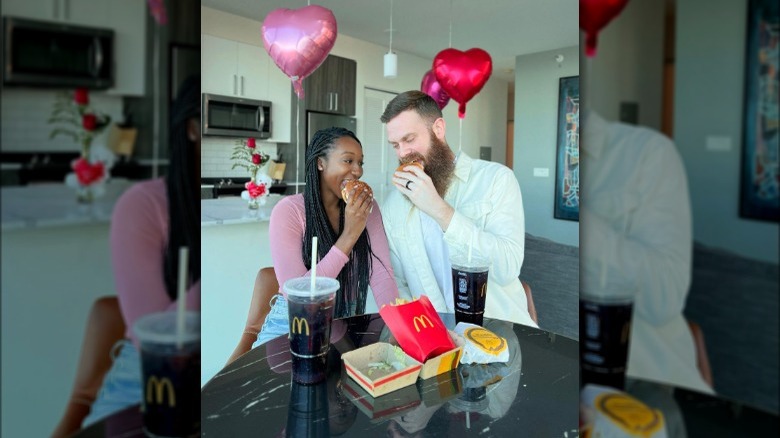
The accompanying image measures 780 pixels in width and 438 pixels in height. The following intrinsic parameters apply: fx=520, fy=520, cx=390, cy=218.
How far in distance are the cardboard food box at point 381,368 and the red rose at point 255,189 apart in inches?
43.3

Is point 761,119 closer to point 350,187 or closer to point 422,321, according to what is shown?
point 422,321

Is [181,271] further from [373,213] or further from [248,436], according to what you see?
[373,213]

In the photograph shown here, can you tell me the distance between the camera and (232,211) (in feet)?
6.47

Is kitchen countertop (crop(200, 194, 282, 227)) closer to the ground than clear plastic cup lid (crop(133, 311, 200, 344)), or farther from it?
closer to the ground

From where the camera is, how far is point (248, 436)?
784mm

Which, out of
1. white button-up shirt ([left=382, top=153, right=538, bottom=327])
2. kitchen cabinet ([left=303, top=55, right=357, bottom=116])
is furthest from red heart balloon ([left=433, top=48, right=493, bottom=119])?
kitchen cabinet ([left=303, top=55, right=357, bottom=116])

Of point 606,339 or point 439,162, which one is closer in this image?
point 606,339

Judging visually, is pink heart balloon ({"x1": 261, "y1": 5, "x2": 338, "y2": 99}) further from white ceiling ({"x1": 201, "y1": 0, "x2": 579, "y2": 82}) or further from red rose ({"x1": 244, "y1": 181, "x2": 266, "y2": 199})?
red rose ({"x1": 244, "y1": 181, "x2": 266, "y2": 199})

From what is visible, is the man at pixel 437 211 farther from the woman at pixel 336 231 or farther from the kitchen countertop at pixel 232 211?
the kitchen countertop at pixel 232 211

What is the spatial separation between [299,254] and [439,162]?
0.68 m

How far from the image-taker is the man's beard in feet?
7.01

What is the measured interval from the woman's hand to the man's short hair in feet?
1.19

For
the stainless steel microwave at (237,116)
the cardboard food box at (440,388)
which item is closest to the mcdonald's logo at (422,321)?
the cardboard food box at (440,388)

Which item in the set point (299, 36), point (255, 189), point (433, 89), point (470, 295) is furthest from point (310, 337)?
point (433, 89)
